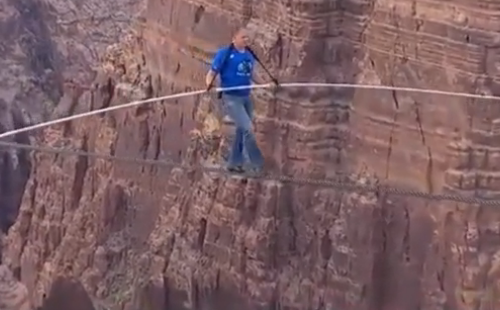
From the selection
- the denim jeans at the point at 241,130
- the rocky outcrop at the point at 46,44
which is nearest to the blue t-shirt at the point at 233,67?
the denim jeans at the point at 241,130

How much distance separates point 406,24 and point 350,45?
97cm

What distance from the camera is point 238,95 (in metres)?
12.2

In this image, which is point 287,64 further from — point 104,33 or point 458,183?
point 104,33

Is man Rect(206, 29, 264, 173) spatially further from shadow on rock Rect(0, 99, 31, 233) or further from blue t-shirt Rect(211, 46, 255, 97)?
shadow on rock Rect(0, 99, 31, 233)

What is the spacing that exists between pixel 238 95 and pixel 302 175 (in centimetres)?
283

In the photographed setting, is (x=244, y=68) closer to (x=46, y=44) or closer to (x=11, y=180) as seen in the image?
(x=11, y=180)

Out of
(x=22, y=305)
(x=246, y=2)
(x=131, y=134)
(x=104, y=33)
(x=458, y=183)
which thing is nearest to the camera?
(x=458, y=183)

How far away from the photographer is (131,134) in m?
16.7

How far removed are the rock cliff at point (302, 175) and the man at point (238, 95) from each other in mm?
1280

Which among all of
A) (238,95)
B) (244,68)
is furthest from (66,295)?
(244,68)

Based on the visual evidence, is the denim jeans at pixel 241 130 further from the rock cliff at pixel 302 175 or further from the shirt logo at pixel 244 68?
the rock cliff at pixel 302 175

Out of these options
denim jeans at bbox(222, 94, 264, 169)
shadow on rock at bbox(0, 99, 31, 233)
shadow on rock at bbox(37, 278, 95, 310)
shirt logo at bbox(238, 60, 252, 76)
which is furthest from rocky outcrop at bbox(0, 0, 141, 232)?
shirt logo at bbox(238, 60, 252, 76)

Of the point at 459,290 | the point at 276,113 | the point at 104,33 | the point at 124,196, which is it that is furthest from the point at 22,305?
the point at 104,33

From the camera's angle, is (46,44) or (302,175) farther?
(46,44)
